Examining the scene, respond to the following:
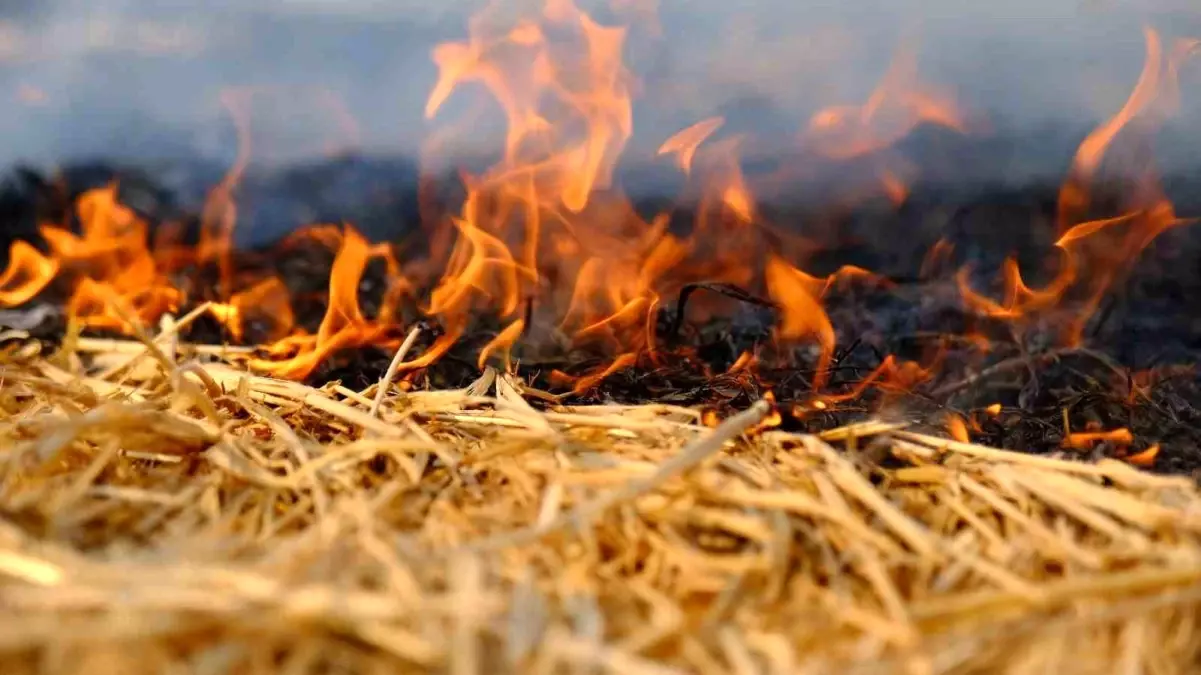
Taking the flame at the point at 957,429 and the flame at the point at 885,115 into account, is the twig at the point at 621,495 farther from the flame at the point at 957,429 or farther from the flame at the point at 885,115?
the flame at the point at 885,115

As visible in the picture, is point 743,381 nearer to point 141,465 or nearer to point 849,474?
point 849,474

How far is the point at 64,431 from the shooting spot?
133 cm

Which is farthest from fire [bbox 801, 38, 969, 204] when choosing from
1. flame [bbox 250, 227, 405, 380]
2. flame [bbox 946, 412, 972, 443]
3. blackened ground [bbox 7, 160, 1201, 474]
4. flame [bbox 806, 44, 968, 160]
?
flame [bbox 250, 227, 405, 380]

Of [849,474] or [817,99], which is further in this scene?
[817,99]

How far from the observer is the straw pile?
3.27 feet

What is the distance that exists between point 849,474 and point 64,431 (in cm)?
103

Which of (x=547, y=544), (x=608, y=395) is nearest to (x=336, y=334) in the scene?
(x=608, y=395)

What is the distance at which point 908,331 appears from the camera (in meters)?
2.47

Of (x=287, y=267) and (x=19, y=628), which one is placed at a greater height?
(x=19, y=628)

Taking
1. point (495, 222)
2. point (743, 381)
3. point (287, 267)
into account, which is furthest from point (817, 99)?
point (287, 267)

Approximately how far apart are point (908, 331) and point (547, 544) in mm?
1509

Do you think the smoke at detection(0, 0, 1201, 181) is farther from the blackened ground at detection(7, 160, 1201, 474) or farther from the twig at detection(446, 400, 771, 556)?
the twig at detection(446, 400, 771, 556)

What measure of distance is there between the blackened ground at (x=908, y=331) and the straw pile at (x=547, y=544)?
0.28 m

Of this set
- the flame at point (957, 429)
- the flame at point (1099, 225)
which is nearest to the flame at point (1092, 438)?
the flame at point (957, 429)
